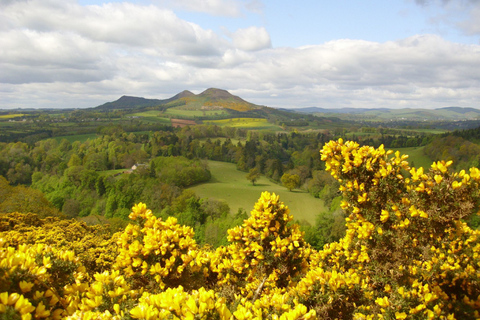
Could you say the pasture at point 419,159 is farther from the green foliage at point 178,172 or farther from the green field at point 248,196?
the green foliage at point 178,172

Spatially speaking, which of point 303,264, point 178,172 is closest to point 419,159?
point 178,172

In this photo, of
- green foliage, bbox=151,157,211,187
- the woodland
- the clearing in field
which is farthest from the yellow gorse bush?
the clearing in field

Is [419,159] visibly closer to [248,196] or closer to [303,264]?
[248,196]

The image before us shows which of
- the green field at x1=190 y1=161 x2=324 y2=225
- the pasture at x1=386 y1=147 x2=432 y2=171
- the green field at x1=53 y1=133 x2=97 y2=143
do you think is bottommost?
the green field at x1=190 y1=161 x2=324 y2=225

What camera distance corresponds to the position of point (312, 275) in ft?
18.0

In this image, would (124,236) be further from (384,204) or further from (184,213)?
(184,213)

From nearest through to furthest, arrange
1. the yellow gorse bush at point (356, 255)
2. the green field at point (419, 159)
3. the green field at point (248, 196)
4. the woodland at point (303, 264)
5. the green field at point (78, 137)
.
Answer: the woodland at point (303, 264) → the yellow gorse bush at point (356, 255) → the green field at point (248, 196) → the green field at point (419, 159) → the green field at point (78, 137)

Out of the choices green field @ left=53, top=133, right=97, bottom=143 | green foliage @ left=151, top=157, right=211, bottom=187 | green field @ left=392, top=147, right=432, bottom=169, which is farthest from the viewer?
green field @ left=53, top=133, right=97, bottom=143

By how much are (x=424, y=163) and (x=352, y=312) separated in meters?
95.1

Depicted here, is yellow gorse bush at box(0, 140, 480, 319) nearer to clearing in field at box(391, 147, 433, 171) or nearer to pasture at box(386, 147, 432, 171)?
pasture at box(386, 147, 432, 171)

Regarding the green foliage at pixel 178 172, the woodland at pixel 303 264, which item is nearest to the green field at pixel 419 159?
the green foliage at pixel 178 172

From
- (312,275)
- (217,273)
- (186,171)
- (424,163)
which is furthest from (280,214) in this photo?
(424,163)

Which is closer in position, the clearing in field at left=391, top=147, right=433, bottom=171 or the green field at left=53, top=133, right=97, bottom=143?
the clearing in field at left=391, top=147, right=433, bottom=171

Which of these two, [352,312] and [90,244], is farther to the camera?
[90,244]
